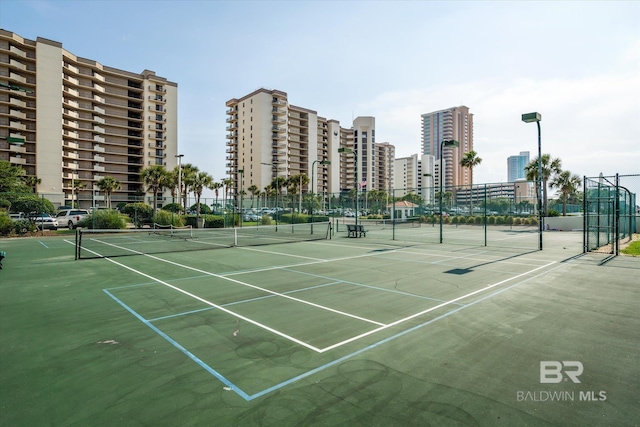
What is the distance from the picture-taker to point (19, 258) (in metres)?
15.3

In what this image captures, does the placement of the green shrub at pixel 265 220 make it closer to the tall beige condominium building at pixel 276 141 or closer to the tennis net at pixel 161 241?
the tennis net at pixel 161 241

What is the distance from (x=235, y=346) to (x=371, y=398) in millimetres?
2430

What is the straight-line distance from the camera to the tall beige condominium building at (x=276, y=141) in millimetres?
108375

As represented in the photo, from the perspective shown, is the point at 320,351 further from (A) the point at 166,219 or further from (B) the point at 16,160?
(B) the point at 16,160

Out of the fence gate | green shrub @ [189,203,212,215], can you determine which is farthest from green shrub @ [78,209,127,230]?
the fence gate

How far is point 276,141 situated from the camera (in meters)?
111

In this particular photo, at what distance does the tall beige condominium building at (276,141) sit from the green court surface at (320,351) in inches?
3706

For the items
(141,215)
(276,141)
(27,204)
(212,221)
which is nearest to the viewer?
(27,204)

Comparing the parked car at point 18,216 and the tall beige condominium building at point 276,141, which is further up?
the tall beige condominium building at point 276,141

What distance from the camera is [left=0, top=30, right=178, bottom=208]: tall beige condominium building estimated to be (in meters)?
66.6

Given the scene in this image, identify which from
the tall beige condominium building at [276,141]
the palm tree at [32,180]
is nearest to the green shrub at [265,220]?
the palm tree at [32,180]

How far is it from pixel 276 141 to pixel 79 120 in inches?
2062

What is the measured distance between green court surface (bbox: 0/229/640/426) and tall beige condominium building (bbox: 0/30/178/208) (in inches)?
2470

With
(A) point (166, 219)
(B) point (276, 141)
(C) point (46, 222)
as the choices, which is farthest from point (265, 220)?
(B) point (276, 141)
